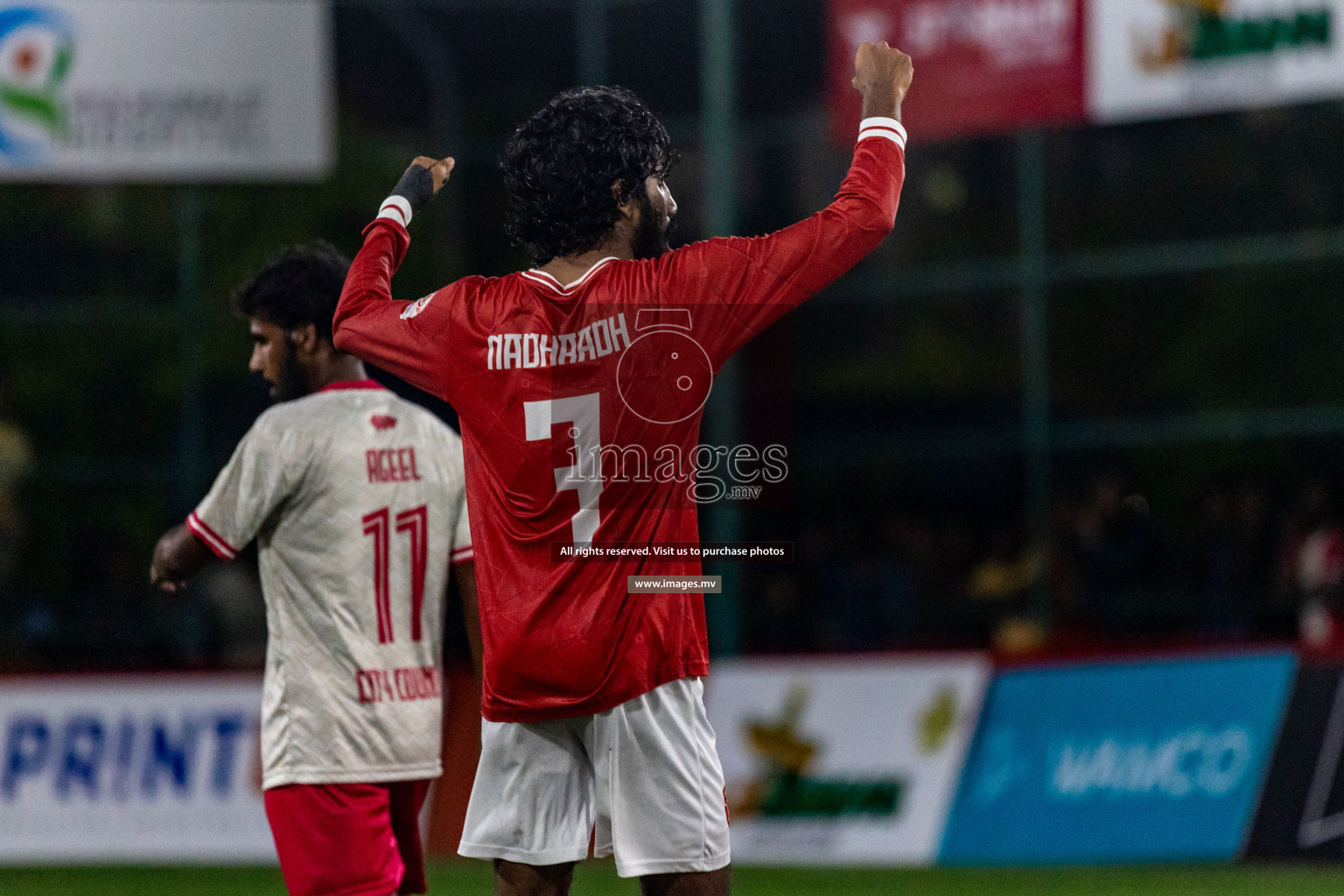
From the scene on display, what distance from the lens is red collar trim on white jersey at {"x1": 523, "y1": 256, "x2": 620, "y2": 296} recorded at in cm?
322

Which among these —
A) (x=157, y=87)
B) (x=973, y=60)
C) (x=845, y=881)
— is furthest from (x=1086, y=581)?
(x=157, y=87)

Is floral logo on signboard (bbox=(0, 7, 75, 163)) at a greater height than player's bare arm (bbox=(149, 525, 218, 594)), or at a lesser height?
greater

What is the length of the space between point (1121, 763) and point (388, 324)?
A: 6434 millimetres

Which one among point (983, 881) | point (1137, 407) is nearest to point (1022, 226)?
point (983, 881)

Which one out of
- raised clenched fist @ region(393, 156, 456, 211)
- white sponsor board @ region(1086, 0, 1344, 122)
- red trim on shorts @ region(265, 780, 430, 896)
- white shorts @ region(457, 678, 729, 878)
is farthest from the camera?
white sponsor board @ region(1086, 0, 1344, 122)

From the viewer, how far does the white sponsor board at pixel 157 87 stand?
12.6 meters

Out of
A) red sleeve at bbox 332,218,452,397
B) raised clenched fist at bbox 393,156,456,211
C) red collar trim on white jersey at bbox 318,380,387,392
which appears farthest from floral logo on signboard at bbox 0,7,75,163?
red sleeve at bbox 332,218,452,397

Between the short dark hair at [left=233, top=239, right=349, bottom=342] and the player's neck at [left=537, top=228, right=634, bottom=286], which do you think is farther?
the short dark hair at [left=233, top=239, right=349, bottom=342]

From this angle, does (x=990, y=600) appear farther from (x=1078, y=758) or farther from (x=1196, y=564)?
(x=1078, y=758)

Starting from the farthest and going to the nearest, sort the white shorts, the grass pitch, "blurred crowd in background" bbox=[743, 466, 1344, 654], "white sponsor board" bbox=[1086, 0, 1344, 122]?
"blurred crowd in background" bbox=[743, 466, 1344, 654] → "white sponsor board" bbox=[1086, 0, 1344, 122] → the grass pitch → the white shorts

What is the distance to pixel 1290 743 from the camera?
8617mm

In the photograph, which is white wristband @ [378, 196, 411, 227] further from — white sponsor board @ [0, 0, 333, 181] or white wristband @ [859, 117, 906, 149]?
white sponsor board @ [0, 0, 333, 181]

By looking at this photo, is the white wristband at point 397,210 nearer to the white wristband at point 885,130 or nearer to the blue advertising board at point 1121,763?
the white wristband at point 885,130

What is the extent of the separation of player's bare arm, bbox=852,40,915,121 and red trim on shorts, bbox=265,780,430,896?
7.14ft
